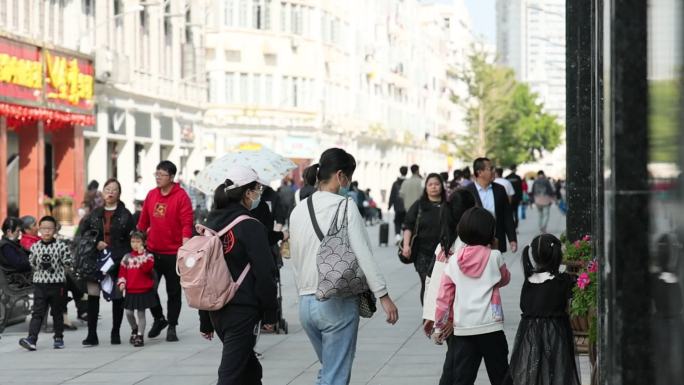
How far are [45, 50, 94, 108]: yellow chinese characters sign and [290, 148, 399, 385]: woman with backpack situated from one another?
31870mm

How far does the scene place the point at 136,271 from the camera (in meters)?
14.6

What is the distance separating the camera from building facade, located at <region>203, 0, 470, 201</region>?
243 feet

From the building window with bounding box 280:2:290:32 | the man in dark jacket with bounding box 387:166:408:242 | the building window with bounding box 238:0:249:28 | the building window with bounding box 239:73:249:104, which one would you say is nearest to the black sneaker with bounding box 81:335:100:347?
Result: the man in dark jacket with bounding box 387:166:408:242

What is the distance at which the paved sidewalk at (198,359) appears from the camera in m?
11.9

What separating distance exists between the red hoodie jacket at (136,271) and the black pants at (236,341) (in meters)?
5.94

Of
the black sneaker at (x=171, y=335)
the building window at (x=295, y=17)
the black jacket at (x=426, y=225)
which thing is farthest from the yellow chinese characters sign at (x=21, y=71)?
the building window at (x=295, y=17)

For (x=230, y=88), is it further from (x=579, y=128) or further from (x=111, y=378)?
(x=111, y=378)

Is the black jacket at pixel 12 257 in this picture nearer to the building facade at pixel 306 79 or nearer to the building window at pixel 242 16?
the building facade at pixel 306 79

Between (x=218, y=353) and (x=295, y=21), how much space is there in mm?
64886

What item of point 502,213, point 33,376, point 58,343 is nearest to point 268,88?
point 502,213

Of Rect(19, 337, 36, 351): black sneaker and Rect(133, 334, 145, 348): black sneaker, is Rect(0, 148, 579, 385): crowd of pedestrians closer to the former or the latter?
Rect(133, 334, 145, 348): black sneaker

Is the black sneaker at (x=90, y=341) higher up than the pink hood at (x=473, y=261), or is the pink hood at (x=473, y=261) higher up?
the pink hood at (x=473, y=261)

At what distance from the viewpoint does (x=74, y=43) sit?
1681 inches

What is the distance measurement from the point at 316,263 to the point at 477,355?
3.86 ft
